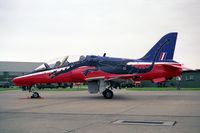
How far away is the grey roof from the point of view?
8149 centimetres

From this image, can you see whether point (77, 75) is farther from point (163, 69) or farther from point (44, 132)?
point (44, 132)

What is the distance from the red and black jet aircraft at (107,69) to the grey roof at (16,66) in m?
68.1

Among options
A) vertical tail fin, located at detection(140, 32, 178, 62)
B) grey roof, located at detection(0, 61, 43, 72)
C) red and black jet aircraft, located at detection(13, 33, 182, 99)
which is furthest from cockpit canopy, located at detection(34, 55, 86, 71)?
grey roof, located at detection(0, 61, 43, 72)

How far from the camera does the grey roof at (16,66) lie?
81494mm

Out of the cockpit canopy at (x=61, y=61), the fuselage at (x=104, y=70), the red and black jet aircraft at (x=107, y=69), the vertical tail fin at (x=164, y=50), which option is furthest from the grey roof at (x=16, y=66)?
→ the vertical tail fin at (x=164, y=50)

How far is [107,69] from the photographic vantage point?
17.5 meters

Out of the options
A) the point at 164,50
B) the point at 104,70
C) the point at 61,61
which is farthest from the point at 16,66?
the point at 164,50

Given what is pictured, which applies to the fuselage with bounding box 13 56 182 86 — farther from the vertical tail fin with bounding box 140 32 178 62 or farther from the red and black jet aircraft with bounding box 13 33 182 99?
the vertical tail fin with bounding box 140 32 178 62

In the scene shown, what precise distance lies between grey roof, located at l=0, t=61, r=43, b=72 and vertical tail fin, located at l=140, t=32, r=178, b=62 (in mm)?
71318

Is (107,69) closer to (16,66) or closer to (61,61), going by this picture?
(61,61)

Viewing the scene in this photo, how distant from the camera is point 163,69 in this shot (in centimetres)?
1734

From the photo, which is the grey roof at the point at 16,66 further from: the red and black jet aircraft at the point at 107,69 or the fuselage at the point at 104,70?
the fuselage at the point at 104,70

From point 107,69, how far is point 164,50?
4.54 meters

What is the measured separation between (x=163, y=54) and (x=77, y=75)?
21.5 ft
